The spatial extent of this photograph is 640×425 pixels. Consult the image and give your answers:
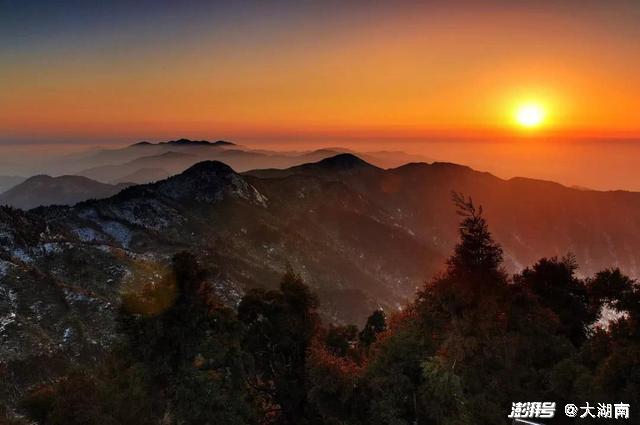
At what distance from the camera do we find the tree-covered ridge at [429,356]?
22547mm

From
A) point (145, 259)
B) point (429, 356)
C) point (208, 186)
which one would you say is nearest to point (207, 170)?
point (208, 186)

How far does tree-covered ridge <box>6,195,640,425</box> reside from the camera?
22547 mm

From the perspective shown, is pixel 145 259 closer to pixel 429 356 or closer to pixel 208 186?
pixel 208 186

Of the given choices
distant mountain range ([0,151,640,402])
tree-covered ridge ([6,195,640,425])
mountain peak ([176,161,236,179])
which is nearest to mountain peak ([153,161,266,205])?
mountain peak ([176,161,236,179])

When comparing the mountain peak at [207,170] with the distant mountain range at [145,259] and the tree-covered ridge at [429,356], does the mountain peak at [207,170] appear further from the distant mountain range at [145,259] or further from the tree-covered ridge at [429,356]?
the tree-covered ridge at [429,356]

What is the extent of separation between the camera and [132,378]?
2567cm

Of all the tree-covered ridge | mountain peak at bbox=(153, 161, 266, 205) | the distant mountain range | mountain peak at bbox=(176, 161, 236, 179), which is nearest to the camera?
the tree-covered ridge

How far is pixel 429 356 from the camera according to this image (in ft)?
80.2

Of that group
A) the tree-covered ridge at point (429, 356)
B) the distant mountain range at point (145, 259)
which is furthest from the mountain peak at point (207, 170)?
the tree-covered ridge at point (429, 356)

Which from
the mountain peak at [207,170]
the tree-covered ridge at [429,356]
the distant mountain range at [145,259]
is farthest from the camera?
the mountain peak at [207,170]

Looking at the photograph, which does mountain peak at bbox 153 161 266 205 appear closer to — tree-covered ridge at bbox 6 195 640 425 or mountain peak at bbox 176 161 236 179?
mountain peak at bbox 176 161 236 179

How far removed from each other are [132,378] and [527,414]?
21.8 m

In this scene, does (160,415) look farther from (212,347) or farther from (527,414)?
(527,414)

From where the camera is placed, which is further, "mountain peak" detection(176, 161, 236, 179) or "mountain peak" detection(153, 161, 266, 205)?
"mountain peak" detection(176, 161, 236, 179)
